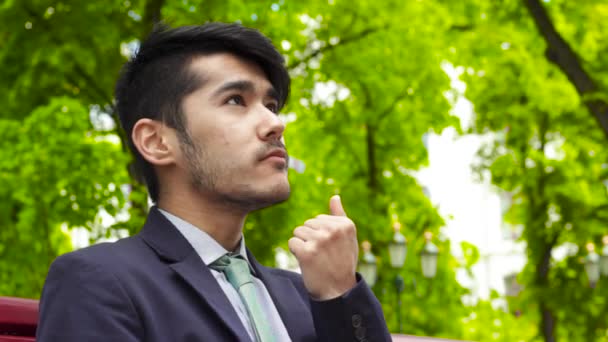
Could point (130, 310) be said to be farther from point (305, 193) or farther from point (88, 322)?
point (305, 193)

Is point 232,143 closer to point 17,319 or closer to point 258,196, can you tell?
point 258,196

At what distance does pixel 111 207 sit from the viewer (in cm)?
1009

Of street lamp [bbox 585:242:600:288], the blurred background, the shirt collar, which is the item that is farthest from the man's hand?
street lamp [bbox 585:242:600:288]

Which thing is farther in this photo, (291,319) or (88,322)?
(291,319)

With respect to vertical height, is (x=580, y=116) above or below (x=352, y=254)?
below

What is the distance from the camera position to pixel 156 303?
199 cm

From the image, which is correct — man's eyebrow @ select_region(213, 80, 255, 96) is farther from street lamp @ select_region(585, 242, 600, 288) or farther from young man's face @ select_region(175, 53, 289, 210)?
street lamp @ select_region(585, 242, 600, 288)

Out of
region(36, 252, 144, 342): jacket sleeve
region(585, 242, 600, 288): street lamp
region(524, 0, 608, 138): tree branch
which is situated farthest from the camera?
region(585, 242, 600, 288): street lamp

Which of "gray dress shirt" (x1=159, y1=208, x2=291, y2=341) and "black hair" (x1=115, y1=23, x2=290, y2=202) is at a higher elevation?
"black hair" (x1=115, y1=23, x2=290, y2=202)

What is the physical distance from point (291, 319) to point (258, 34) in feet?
2.49

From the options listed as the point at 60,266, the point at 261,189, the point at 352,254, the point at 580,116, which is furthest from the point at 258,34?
the point at 580,116

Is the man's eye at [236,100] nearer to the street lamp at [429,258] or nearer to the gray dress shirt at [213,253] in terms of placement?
the gray dress shirt at [213,253]

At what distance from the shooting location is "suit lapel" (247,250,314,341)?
2.27 m

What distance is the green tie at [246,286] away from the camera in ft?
6.94
